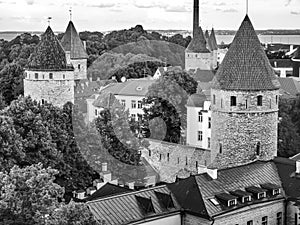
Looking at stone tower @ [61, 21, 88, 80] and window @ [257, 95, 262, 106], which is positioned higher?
stone tower @ [61, 21, 88, 80]

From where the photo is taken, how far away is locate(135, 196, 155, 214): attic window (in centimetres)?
2303

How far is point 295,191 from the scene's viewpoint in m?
26.3

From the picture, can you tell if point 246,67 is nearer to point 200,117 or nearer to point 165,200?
point 165,200

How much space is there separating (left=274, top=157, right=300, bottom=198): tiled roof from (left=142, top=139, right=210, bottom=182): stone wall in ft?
17.2

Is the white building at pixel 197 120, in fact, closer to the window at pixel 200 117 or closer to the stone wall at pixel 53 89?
the window at pixel 200 117

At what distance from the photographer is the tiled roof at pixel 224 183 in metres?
23.8

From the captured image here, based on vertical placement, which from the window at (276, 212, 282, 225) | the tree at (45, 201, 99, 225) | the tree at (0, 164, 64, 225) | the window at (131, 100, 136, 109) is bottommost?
the window at (276, 212, 282, 225)

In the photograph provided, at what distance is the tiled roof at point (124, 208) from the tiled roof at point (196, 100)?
2080 cm

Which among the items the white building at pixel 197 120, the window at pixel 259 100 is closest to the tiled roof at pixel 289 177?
the window at pixel 259 100

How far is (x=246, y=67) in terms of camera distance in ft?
96.3

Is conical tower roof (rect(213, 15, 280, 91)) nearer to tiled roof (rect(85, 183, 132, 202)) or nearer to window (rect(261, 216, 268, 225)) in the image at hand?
window (rect(261, 216, 268, 225))

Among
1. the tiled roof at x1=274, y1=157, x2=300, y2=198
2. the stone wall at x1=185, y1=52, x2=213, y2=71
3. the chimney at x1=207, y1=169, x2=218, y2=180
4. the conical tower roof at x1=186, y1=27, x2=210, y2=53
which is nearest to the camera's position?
the chimney at x1=207, y1=169, x2=218, y2=180

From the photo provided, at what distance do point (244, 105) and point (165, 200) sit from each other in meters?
7.00

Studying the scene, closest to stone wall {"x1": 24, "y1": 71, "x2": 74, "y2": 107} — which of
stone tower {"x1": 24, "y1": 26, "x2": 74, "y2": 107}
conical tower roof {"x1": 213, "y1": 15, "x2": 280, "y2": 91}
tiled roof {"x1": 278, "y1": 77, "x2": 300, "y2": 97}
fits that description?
stone tower {"x1": 24, "y1": 26, "x2": 74, "y2": 107}
